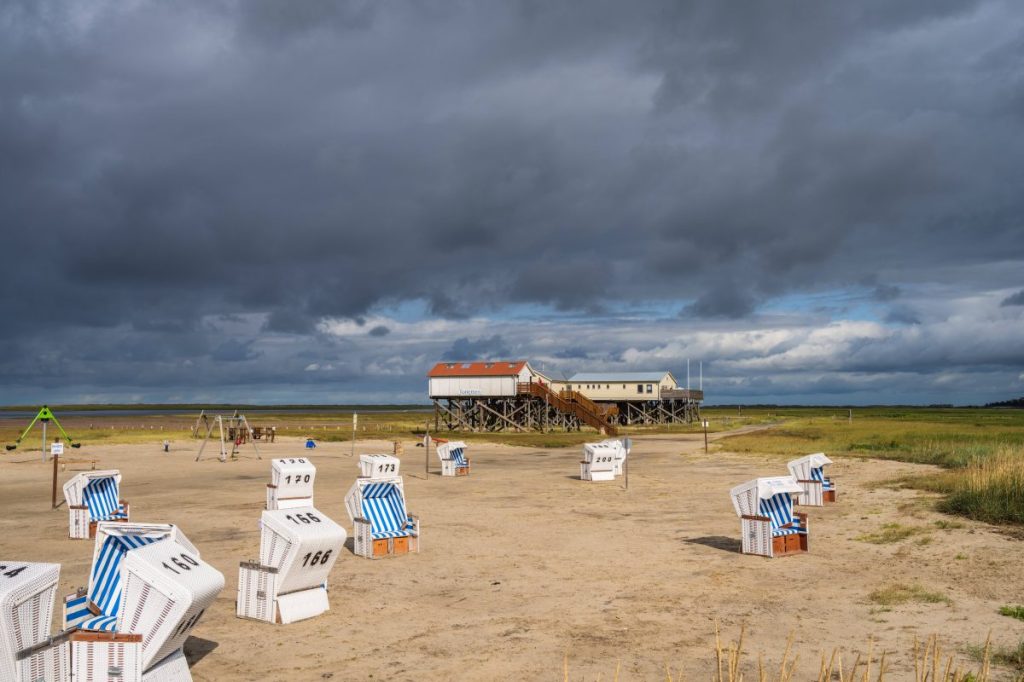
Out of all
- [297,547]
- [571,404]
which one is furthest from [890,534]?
[571,404]

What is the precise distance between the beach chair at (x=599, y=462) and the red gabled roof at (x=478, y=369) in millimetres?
43464

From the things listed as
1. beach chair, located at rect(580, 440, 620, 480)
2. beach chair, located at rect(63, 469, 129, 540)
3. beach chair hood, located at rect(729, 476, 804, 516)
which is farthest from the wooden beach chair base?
beach chair, located at rect(580, 440, 620, 480)

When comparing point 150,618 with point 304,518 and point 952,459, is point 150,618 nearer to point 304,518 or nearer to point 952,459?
point 304,518

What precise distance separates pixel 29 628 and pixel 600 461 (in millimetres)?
25118

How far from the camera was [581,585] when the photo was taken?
522 inches

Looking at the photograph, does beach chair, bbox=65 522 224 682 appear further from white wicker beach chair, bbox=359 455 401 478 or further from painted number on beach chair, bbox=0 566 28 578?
white wicker beach chair, bbox=359 455 401 478

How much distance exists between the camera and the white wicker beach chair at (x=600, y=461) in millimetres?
30484

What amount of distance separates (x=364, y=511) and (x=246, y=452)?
35859mm

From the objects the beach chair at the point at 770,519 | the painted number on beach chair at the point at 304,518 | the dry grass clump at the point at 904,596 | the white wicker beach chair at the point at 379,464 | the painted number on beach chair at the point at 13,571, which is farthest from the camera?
the white wicker beach chair at the point at 379,464

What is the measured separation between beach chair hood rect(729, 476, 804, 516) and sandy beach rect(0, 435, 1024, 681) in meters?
0.94

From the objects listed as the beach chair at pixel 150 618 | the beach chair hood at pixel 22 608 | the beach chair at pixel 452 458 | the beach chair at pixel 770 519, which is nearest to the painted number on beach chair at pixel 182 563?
the beach chair at pixel 150 618

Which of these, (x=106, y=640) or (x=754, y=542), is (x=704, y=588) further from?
(x=106, y=640)

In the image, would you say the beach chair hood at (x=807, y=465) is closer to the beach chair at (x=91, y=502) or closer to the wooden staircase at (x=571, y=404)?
the beach chair at (x=91, y=502)

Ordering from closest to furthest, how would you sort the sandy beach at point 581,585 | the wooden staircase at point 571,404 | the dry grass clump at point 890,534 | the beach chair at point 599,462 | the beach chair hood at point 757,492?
the sandy beach at point 581,585
the beach chair hood at point 757,492
the dry grass clump at point 890,534
the beach chair at point 599,462
the wooden staircase at point 571,404
